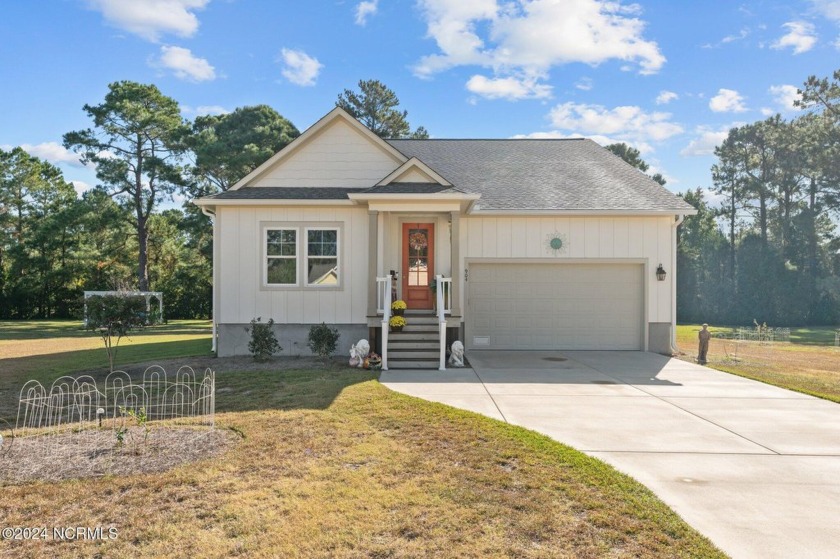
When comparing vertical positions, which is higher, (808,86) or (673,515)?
(808,86)

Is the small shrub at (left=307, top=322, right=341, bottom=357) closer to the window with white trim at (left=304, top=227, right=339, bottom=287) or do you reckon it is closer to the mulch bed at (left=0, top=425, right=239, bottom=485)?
the window with white trim at (left=304, top=227, right=339, bottom=287)

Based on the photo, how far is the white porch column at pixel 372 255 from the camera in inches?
426

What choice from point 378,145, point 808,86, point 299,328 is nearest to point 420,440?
point 299,328

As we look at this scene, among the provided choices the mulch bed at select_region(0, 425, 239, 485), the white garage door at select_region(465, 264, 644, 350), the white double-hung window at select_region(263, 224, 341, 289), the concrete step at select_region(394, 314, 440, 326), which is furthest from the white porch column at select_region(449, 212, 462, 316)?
the mulch bed at select_region(0, 425, 239, 485)

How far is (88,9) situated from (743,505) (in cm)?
1620

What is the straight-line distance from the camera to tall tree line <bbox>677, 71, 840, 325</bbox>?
31.7 meters

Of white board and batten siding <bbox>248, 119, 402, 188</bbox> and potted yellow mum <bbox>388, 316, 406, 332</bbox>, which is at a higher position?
white board and batten siding <bbox>248, 119, 402, 188</bbox>

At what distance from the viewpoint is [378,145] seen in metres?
12.0

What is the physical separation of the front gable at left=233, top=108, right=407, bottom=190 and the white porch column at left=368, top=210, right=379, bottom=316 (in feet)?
5.03

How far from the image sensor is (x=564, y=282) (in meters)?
12.5

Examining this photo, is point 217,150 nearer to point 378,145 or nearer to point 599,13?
point 378,145

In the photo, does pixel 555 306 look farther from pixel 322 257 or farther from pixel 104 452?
pixel 104 452

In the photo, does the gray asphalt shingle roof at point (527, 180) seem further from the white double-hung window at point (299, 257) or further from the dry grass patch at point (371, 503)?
the dry grass patch at point (371, 503)

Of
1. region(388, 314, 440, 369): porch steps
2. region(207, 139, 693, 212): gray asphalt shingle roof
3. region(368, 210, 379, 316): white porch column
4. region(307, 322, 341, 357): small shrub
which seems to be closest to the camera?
region(388, 314, 440, 369): porch steps
